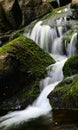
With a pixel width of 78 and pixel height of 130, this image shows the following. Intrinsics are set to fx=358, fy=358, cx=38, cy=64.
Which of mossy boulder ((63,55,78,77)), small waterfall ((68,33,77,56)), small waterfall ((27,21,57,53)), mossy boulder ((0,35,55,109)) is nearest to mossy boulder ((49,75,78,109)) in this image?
mossy boulder ((63,55,78,77))

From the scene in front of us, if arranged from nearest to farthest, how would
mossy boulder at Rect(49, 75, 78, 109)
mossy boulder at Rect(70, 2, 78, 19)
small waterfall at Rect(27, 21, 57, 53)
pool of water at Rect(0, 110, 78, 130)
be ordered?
pool of water at Rect(0, 110, 78, 130) → mossy boulder at Rect(49, 75, 78, 109) → small waterfall at Rect(27, 21, 57, 53) → mossy boulder at Rect(70, 2, 78, 19)

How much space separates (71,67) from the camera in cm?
1197

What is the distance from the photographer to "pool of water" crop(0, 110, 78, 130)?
870cm

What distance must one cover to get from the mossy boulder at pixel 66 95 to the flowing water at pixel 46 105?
0.27 meters

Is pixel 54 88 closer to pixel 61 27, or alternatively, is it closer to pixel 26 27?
pixel 61 27

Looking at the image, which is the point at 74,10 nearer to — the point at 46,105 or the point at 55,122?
the point at 46,105

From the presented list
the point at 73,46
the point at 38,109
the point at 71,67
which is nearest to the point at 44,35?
the point at 73,46

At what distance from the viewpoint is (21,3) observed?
840 inches

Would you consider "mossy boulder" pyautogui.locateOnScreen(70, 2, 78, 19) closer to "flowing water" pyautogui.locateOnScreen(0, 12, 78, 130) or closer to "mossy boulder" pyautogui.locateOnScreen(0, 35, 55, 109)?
"flowing water" pyautogui.locateOnScreen(0, 12, 78, 130)

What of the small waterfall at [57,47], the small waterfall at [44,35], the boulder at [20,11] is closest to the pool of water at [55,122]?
the small waterfall at [57,47]

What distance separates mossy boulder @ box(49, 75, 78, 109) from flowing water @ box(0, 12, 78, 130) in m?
0.27

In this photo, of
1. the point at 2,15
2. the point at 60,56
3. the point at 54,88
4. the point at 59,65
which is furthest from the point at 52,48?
the point at 2,15

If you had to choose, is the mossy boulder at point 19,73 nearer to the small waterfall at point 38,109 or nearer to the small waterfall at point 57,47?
the small waterfall at point 38,109

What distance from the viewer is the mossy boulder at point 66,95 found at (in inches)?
401
